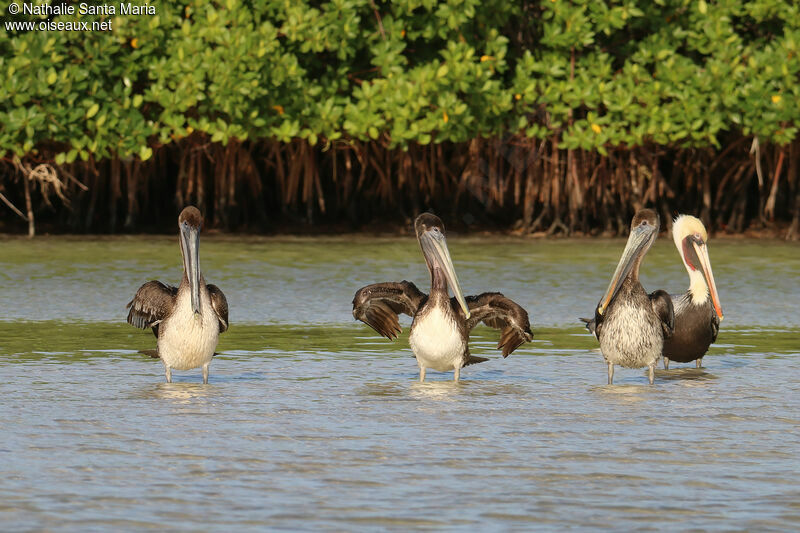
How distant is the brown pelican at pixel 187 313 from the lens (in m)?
8.12

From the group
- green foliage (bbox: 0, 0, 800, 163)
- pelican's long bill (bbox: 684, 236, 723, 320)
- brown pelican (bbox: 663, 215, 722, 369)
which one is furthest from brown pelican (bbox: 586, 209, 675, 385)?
green foliage (bbox: 0, 0, 800, 163)

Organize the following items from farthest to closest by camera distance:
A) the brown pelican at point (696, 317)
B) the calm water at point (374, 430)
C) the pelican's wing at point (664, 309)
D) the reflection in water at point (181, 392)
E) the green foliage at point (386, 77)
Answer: the green foliage at point (386, 77) → the brown pelican at point (696, 317) → the pelican's wing at point (664, 309) → the reflection in water at point (181, 392) → the calm water at point (374, 430)

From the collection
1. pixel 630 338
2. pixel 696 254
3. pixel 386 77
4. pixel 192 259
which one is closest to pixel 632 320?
pixel 630 338

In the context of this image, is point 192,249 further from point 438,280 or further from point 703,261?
point 703,261

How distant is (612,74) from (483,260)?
5.77 m

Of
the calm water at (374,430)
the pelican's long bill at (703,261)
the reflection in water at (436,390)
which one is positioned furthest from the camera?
the pelican's long bill at (703,261)

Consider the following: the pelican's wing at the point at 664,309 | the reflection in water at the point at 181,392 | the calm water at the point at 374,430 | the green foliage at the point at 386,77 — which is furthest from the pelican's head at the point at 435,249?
the green foliage at the point at 386,77

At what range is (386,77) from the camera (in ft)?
69.1

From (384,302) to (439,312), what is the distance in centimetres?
55

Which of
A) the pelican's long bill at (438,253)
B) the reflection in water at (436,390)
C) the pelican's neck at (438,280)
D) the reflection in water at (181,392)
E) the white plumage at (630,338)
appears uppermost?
the pelican's long bill at (438,253)

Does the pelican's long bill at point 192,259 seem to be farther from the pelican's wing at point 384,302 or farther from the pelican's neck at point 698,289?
the pelican's neck at point 698,289

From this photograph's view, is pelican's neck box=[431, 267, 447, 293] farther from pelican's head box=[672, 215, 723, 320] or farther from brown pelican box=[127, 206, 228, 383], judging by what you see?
pelican's head box=[672, 215, 723, 320]

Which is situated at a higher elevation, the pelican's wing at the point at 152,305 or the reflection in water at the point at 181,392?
the pelican's wing at the point at 152,305

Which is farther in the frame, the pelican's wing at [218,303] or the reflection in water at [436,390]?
the pelican's wing at [218,303]
